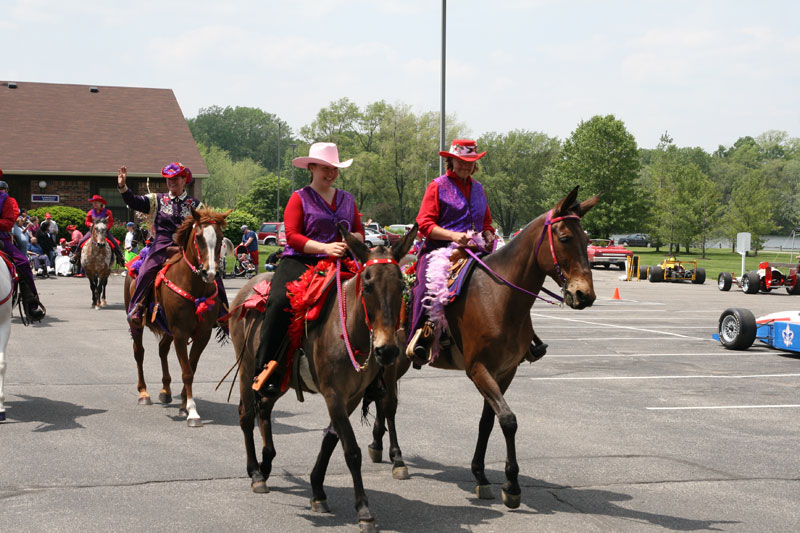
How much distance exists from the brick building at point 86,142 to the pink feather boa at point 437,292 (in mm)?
38368

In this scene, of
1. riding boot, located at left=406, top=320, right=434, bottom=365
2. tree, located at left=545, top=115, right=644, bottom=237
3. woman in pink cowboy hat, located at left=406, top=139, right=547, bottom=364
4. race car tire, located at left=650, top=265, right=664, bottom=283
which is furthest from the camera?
tree, located at left=545, top=115, right=644, bottom=237

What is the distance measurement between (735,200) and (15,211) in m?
69.3

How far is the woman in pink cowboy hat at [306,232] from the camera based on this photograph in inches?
250

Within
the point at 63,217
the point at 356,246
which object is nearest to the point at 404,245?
the point at 356,246

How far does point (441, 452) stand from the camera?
7.89 m

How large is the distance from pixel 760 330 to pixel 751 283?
55.2 feet

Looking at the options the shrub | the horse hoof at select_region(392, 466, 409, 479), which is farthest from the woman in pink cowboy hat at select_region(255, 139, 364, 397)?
the shrub

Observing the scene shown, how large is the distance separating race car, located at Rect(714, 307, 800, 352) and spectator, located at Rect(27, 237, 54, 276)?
86.7 ft

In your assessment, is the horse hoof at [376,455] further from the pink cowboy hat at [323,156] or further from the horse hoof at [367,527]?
Result: the pink cowboy hat at [323,156]

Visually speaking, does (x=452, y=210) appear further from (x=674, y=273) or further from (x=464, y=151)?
(x=674, y=273)

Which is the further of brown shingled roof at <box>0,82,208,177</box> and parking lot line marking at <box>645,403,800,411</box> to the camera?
brown shingled roof at <box>0,82,208,177</box>

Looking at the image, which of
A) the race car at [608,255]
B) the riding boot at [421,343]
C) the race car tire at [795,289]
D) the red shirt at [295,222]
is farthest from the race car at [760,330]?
the race car at [608,255]

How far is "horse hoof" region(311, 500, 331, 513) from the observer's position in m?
5.98

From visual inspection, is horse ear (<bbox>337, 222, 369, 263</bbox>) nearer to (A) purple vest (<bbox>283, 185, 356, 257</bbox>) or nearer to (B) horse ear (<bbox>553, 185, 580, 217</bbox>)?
(A) purple vest (<bbox>283, 185, 356, 257</bbox>)
